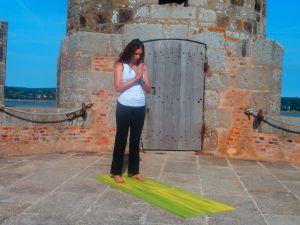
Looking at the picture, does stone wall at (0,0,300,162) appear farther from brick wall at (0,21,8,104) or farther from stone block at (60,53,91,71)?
brick wall at (0,21,8,104)

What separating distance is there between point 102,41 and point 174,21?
1313mm

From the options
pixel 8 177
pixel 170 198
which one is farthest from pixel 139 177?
pixel 8 177

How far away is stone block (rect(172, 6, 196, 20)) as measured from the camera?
6.66 m

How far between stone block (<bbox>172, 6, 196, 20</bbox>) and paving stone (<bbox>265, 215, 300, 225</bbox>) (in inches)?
166

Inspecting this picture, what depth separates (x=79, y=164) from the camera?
555 cm

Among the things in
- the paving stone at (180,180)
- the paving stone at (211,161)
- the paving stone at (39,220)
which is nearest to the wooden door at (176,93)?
the paving stone at (211,161)

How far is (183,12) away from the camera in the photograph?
21.9 ft

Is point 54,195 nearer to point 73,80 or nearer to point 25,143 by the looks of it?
point 25,143

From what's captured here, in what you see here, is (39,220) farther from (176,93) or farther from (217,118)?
(217,118)

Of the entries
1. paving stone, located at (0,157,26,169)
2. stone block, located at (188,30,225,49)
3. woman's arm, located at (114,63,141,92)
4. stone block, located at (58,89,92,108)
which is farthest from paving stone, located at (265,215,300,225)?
stone block, located at (58,89,92,108)

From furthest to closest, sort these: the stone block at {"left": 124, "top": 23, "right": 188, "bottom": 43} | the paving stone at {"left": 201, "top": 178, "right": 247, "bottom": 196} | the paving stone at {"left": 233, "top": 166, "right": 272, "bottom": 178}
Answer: the stone block at {"left": 124, "top": 23, "right": 188, "bottom": 43} < the paving stone at {"left": 233, "top": 166, "right": 272, "bottom": 178} < the paving stone at {"left": 201, "top": 178, "right": 247, "bottom": 196}

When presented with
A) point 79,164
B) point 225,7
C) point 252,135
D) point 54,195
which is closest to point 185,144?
point 252,135

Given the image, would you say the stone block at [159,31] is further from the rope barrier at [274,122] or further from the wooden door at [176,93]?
the rope barrier at [274,122]

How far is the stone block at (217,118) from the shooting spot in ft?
22.1
